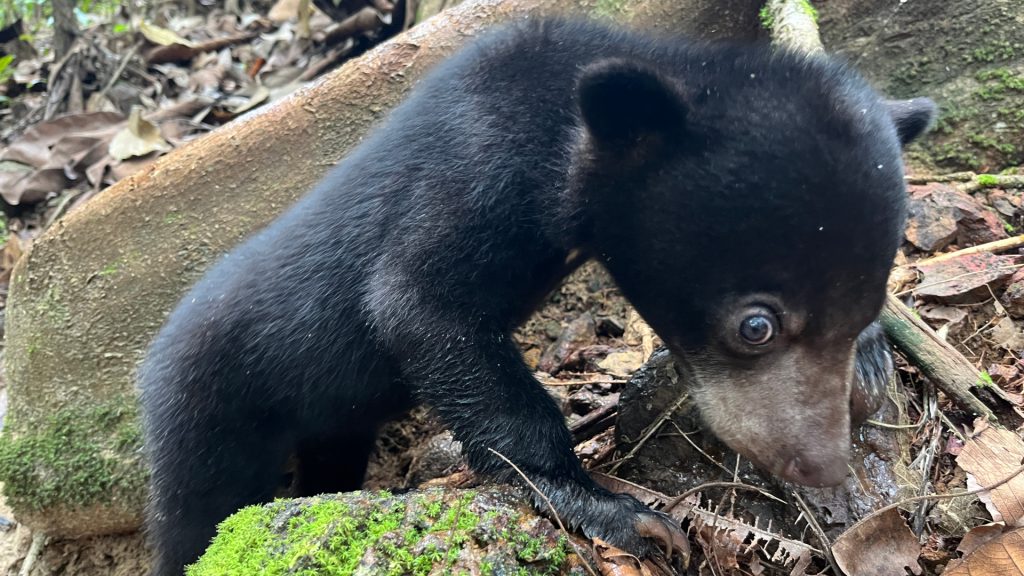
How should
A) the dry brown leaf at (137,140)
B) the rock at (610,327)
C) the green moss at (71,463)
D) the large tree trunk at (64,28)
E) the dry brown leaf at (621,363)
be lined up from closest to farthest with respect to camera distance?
the dry brown leaf at (621,363) → the green moss at (71,463) → the rock at (610,327) → the dry brown leaf at (137,140) → the large tree trunk at (64,28)

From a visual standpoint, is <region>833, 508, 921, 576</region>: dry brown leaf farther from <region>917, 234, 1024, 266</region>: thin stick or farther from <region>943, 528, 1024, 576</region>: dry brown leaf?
<region>917, 234, 1024, 266</region>: thin stick

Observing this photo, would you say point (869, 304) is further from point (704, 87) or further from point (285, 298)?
point (285, 298)

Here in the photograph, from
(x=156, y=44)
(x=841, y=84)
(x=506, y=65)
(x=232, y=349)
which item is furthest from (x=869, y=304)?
(x=156, y=44)

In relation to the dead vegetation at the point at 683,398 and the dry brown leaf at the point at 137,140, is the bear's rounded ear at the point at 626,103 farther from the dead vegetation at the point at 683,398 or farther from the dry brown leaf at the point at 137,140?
the dry brown leaf at the point at 137,140

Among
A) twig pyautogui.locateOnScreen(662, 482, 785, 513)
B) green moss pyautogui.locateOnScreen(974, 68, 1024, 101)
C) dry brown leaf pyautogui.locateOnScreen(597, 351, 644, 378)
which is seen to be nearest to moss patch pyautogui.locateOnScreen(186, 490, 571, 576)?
twig pyautogui.locateOnScreen(662, 482, 785, 513)

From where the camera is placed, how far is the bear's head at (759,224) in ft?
8.20

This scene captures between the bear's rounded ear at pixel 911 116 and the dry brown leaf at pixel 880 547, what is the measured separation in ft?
5.33

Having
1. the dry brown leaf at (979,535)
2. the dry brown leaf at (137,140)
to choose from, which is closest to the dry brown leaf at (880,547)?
the dry brown leaf at (979,535)

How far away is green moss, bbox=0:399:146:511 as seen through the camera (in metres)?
4.50

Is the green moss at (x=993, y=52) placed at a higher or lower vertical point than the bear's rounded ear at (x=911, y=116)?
higher

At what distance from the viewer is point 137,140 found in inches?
254

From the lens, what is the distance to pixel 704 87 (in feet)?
9.07

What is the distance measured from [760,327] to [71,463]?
415 cm

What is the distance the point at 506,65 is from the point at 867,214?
1.62m
